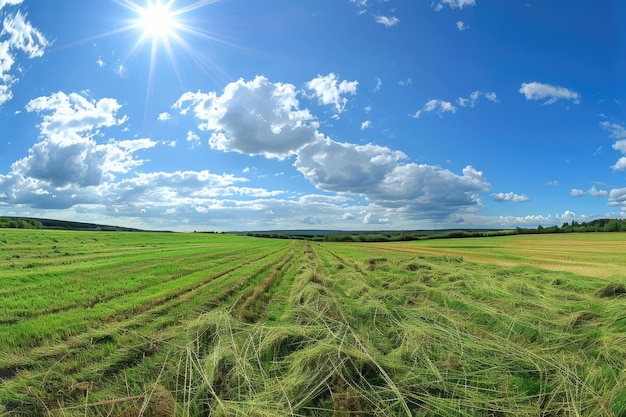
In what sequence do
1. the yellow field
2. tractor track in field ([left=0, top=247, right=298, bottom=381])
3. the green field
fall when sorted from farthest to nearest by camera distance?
1. the yellow field
2. tractor track in field ([left=0, top=247, right=298, bottom=381])
3. the green field

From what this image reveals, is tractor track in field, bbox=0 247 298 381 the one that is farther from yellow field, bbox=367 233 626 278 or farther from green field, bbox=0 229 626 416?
yellow field, bbox=367 233 626 278

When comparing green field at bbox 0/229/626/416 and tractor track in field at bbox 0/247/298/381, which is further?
tractor track in field at bbox 0/247/298/381

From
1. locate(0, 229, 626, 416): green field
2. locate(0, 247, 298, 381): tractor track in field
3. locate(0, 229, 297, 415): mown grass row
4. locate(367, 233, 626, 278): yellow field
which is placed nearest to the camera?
locate(0, 229, 626, 416): green field

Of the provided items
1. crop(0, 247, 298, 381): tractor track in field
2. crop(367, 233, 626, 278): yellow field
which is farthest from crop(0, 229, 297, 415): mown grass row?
crop(367, 233, 626, 278): yellow field

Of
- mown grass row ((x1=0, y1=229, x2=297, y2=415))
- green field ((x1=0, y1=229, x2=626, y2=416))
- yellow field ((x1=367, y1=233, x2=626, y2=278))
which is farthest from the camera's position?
yellow field ((x1=367, y1=233, x2=626, y2=278))

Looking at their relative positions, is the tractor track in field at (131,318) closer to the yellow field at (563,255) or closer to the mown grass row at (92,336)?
the mown grass row at (92,336)

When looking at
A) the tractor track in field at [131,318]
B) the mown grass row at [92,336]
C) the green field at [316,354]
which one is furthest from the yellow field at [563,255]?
the mown grass row at [92,336]

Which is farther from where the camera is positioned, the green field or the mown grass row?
the mown grass row

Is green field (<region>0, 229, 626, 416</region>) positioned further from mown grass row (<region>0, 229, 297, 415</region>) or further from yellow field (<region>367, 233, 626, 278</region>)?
yellow field (<region>367, 233, 626, 278</region>)

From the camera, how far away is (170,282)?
1395cm

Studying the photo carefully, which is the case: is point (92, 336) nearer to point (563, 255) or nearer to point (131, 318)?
point (131, 318)

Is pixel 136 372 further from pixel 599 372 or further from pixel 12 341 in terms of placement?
pixel 599 372

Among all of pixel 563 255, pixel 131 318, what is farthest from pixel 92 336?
pixel 563 255

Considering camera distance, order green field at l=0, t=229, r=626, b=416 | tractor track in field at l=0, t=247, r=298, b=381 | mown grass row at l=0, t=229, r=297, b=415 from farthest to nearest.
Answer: tractor track in field at l=0, t=247, r=298, b=381
mown grass row at l=0, t=229, r=297, b=415
green field at l=0, t=229, r=626, b=416
